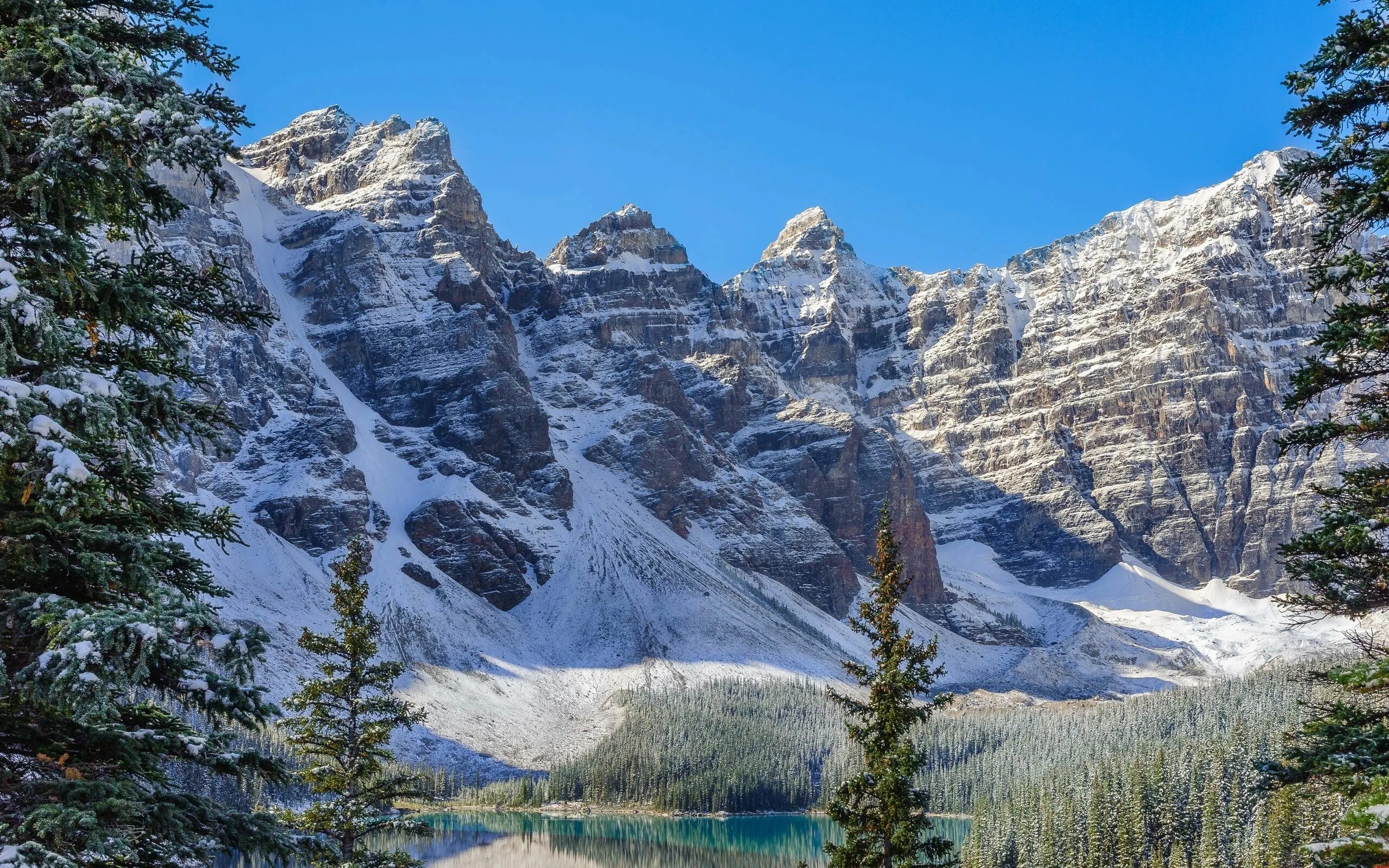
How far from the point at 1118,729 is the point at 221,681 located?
201 meters

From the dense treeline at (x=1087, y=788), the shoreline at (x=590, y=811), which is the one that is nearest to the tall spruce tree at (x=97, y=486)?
the dense treeline at (x=1087, y=788)

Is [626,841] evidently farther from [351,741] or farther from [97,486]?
[97,486]

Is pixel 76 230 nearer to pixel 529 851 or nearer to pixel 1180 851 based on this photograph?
pixel 1180 851

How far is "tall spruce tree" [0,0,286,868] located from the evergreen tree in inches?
662

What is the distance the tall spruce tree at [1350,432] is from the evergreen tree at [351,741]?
62.0ft

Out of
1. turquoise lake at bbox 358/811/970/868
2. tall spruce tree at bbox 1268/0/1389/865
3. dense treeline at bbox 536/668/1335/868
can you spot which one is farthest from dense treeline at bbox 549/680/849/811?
tall spruce tree at bbox 1268/0/1389/865

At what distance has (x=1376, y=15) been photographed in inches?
551

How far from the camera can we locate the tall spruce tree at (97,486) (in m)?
8.07

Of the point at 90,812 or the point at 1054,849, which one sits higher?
the point at 90,812

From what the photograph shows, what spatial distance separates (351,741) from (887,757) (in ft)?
40.5

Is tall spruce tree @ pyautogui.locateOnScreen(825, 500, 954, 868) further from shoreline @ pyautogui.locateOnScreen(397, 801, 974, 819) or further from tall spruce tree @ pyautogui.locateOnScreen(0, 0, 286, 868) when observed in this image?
shoreline @ pyautogui.locateOnScreen(397, 801, 974, 819)

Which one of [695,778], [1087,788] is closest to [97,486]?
[1087,788]

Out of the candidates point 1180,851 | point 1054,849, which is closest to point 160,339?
point 1180,851

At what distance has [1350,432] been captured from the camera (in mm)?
13203
